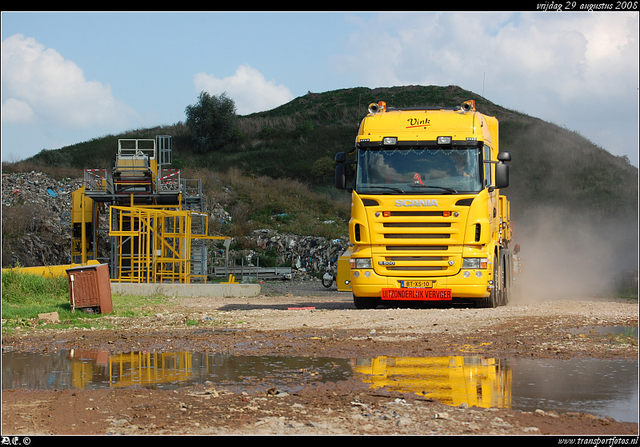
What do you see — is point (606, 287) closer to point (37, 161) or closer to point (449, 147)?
point (449, 147)

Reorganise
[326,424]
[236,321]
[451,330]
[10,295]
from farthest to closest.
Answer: [10,295] < [236,321] < [451,330] < [326,424]

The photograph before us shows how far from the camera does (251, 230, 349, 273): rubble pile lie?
36969 millimetres

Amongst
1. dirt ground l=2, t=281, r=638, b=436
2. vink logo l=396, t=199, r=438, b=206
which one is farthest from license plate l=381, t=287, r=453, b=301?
vink logo l=396, t=199, r=438, b=206

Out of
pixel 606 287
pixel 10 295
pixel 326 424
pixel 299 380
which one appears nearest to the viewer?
pixel 326 424

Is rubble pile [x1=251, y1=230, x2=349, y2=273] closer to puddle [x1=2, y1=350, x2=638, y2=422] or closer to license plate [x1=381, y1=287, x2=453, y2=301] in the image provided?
license plate [x1=381, y1=287, x2=453, y2=301]

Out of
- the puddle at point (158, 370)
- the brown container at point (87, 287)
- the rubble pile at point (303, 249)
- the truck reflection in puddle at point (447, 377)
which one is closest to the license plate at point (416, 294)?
the truck reflection in puddle at point (447, 377)

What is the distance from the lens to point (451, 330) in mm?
11758

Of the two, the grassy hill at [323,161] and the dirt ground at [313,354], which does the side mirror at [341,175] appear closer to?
the dirt ground at [313,354]

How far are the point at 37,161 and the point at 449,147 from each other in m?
61.0

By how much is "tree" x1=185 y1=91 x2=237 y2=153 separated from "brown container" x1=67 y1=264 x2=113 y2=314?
60530mm

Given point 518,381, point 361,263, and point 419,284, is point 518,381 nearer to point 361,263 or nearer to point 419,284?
point 419,284

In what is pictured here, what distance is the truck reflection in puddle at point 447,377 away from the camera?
6.55m

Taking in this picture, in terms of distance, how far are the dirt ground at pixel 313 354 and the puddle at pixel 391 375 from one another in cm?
27
